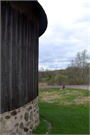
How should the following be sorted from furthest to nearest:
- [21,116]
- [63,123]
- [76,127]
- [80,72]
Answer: [80,72]
[63,123]
[76,127]
[21,116]

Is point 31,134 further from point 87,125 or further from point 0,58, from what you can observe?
point 0,58

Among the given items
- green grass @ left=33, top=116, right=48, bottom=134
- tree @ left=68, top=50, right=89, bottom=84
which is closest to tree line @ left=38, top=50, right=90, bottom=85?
tree @ left=68, top=50, right=89, bottom=84

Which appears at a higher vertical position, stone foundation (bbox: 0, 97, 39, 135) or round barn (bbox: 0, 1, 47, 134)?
round barn (bbox: 0, 1, 47, 134)

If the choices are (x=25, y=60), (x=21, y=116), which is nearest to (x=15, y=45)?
(x=25, y=60)

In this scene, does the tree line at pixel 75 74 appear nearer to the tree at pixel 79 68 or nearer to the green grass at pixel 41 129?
the tree at pixel 79 68

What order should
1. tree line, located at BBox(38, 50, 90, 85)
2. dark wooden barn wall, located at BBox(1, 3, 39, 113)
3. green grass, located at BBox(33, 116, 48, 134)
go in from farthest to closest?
tree line, located at BBox(38, 50, 90, 85) < green grass, located at BBox(33, 116, 48, 134) < dark wooden barn wall, located at BBox(1, 3, 39, 113)

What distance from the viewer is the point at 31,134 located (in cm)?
396

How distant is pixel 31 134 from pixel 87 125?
2.67 m

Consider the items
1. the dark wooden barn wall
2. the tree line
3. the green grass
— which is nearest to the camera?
the dark wooden barn wall

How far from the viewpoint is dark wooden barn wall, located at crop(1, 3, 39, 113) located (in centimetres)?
300

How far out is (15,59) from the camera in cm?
328

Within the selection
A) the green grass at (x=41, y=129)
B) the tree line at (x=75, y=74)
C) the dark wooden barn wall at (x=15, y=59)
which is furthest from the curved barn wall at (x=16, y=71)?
the tree line at (x=75, y=74)

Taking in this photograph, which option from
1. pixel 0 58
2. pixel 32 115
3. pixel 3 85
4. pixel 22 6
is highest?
pixel 22 6

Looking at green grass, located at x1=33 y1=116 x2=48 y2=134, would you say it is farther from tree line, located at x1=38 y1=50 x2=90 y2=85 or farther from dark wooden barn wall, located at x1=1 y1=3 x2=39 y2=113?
tree line, located at x1=38 y1=50 x2=90 y2=85
